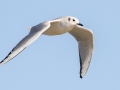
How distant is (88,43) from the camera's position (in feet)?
74.8

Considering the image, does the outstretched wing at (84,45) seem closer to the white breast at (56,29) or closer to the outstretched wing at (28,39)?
the white breast at (56,29)

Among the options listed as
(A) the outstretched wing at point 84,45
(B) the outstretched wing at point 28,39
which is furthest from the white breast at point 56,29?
(A) the outstretched wing at point 84,45

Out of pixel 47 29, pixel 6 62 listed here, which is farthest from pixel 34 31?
pixel 6 62

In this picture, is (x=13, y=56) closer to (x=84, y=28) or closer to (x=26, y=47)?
(x=26, y=47)

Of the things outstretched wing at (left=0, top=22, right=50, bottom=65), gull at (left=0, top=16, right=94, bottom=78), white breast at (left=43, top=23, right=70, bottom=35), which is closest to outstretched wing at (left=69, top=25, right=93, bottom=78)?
gull at (left=0, top=16, right=94, bottom=78)

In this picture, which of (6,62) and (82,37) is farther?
(82,37)

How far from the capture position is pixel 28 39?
64.3 feet

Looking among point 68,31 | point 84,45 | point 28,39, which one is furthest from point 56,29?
point 84,45

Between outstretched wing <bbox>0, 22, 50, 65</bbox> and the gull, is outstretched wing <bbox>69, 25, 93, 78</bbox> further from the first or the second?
outstretched wing <bbox>0, 22, 50, 65</bbox>

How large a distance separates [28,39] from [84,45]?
366cm

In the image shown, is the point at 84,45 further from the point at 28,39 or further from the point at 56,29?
the point at 28,39

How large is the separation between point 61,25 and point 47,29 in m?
0.43

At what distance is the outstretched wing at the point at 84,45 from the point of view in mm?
22547

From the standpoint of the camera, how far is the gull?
1933cm
